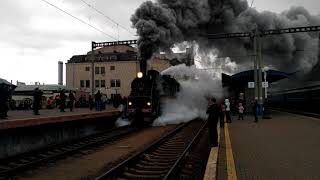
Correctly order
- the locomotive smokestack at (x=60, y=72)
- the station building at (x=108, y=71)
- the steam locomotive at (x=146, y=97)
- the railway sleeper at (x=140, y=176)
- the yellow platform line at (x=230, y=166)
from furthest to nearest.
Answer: the locomotive smokestack at (x=60, y=72)
the station building at (x=108, y=71)
the steam locomotive at (x=146, y=97)
the railway sleeper at (x=140, y=176)
the yellow platform line at (x=230, y=166)

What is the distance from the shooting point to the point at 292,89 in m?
34.0

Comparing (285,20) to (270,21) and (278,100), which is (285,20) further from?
(278,100)

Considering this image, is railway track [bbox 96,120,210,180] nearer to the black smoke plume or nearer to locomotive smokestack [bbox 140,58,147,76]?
locomotive smokestack [bbox 140,58,147,76]

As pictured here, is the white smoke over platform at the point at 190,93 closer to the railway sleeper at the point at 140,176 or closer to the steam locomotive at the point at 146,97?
the steam locomotive at the point at 146,97

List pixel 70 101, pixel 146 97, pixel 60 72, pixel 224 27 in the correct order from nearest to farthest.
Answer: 1. pixel 146 97
2. pixel 70 101
3. pixel 224 27
4. pixel 60 72

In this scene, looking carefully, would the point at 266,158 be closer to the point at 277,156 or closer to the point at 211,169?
the point at 277,156


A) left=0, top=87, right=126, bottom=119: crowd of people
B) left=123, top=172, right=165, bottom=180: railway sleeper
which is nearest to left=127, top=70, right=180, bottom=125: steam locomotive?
left=0, top=87, right=126, bottom=119: crowd of people

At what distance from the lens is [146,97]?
69.7ft

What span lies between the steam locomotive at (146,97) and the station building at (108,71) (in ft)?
147

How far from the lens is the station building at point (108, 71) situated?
226 feet

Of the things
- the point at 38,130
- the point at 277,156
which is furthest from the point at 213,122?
the point at 38,130

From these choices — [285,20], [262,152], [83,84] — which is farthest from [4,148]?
[83,84]

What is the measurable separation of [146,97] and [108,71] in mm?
50201

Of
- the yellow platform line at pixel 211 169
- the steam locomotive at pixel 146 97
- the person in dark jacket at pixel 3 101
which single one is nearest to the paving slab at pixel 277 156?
the yellow platform line at pixel 211 169
